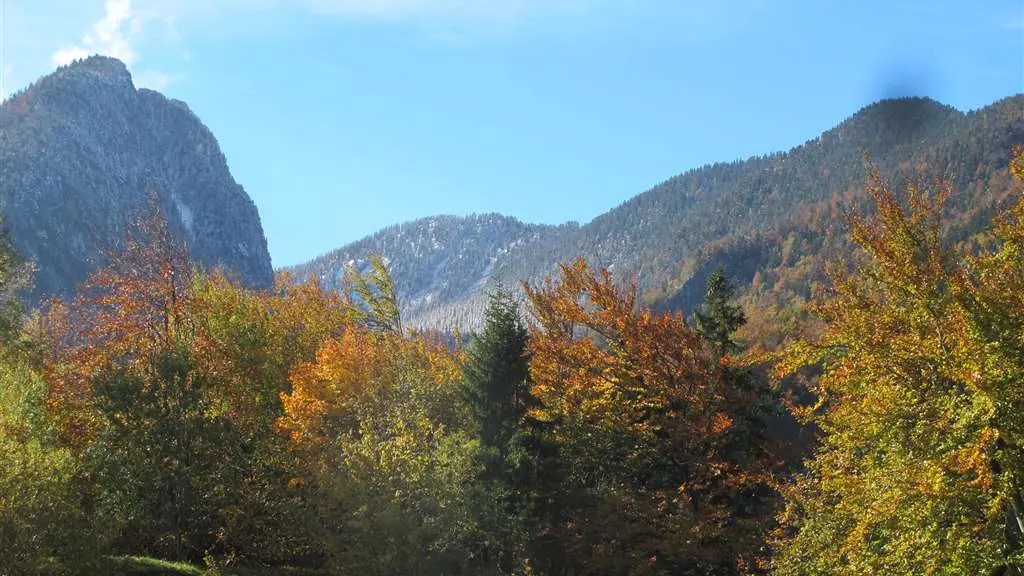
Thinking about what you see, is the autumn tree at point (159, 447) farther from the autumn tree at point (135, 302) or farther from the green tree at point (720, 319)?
the green tree at point (720, 319)

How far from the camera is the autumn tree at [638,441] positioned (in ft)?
96.3

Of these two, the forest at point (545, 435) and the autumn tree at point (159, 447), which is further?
the autumn tree at point (159, 447)

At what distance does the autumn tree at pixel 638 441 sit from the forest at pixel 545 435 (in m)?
0.12

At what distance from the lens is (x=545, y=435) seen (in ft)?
97.3

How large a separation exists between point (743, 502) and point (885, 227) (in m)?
14.7

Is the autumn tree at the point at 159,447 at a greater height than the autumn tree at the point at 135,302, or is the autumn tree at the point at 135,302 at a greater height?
the autumn tree at the point at 135,302

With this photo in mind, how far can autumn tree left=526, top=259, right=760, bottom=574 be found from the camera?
29.4 metres

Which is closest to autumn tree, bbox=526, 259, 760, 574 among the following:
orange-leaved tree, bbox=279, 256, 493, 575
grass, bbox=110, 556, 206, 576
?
orange-leaved tree, bbox=279, 256, 493, 575

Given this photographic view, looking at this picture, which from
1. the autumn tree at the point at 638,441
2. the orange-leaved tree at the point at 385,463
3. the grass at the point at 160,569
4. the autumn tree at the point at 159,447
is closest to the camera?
the orange-leaved tree at the point at 385,463

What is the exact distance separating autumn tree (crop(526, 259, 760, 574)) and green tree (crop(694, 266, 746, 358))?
3.72ft

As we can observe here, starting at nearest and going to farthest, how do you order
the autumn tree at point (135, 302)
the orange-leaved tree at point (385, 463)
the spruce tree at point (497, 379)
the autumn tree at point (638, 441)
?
1. the orange-leaved tree at point (385, 463)
2. the autumn tree at point (638, 441)
3. the spruce tree at point (497, 379)
4. the autumn tree at point (135, 302)

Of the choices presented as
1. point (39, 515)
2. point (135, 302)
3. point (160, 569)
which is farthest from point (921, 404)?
point (135, 302)

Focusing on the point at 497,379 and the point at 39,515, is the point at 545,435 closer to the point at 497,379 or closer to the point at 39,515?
the point at 497,379

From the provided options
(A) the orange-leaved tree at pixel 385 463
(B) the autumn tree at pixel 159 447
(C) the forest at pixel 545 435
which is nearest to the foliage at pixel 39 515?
(C) the forest at pixel 545 435
